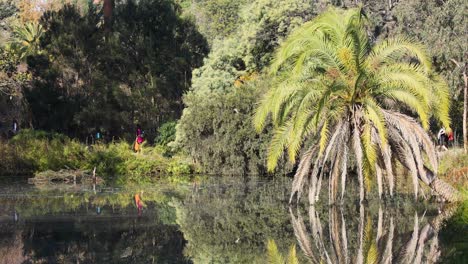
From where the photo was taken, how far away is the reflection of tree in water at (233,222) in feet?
51.5

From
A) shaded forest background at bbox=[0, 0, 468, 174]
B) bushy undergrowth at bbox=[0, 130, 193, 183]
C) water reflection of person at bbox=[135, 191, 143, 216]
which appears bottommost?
water reflection of person at bbox=[135, 191, 143, 216]

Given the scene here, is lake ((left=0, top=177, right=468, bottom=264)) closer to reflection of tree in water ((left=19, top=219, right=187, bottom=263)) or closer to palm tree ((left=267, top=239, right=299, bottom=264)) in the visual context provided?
reflection of tree in water ((left=19, top=219, right=187, bottom=263))

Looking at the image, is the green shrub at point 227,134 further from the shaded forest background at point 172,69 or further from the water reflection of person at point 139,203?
the water reflection of person at point 139,203

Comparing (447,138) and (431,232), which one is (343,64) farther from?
(447,138)

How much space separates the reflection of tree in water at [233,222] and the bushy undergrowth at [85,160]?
27.2 feet

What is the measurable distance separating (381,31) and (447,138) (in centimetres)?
694

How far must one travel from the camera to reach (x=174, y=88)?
165 feet

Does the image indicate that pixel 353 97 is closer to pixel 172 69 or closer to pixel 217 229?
pixel 217 229

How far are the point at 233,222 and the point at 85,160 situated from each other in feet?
62.1

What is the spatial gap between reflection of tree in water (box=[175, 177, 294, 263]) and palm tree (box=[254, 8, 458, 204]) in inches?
82.2

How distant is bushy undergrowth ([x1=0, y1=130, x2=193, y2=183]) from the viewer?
37750 millimetres

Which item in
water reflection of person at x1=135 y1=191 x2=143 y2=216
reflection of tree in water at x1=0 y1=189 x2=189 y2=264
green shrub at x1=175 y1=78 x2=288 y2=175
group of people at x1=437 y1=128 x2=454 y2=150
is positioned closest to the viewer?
reflection of tree in water at x1=0 y1=189 x2=189 y2=264

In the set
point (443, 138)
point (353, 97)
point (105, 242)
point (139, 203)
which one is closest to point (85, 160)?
point (139, 203)

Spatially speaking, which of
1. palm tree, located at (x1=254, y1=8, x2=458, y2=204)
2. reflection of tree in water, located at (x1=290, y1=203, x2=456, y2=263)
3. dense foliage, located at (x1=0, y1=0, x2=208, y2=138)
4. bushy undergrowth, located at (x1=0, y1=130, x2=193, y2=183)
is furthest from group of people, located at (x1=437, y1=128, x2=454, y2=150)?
reflection of tree in water, located at (x1=290, y1=203, x2=456, y2=263)
